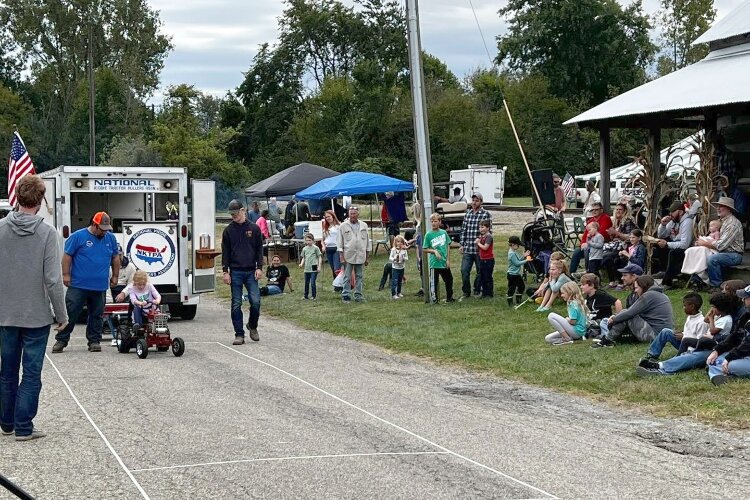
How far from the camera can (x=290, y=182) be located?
35.7 metres

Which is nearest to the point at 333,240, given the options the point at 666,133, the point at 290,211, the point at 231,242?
the point at 231,242

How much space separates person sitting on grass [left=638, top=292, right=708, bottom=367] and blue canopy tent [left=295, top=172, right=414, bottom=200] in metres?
17.8

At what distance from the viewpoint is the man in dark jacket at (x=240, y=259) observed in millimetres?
16547

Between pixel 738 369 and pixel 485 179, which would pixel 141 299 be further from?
pixel 485 179

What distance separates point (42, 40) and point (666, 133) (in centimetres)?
4739

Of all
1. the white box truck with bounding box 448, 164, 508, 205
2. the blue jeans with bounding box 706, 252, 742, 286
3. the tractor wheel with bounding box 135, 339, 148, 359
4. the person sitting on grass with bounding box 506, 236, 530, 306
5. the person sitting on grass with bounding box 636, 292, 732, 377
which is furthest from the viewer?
the white box truck with bounding box 448, 164, 508, 205

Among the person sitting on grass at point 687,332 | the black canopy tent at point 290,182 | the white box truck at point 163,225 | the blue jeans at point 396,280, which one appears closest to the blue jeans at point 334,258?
the blue jeans at point 396,280

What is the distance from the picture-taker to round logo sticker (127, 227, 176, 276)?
19.7 meters

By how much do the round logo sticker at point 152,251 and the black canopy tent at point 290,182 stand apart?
15.2m

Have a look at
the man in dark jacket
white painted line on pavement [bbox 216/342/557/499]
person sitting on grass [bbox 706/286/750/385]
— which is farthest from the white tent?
white painted line on pavement [bbox 216/342/557/499]

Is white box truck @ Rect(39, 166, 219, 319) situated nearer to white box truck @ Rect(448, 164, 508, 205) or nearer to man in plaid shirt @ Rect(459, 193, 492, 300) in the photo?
man in plaid shirt @ Rect(459, 193, 492, 300)

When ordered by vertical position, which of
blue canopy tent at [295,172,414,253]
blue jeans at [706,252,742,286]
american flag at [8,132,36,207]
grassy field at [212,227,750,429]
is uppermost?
american flag at [8,132,36,207]

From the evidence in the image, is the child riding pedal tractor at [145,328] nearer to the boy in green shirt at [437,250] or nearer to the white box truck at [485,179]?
the boy in green shirt at [437,250]

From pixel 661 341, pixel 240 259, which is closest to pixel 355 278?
pixel 240 259
